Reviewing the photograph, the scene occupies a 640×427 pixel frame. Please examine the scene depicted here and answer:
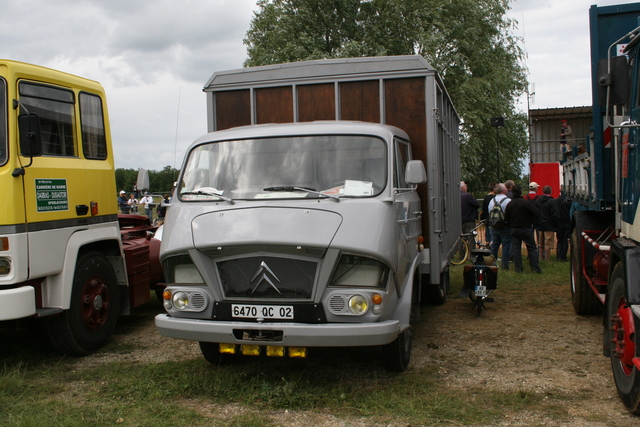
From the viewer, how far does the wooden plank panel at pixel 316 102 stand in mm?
6680

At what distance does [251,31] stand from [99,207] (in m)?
23.8

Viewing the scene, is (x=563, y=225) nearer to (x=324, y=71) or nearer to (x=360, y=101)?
(x=360, y=101)

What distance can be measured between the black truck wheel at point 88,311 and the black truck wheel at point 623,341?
4.88m

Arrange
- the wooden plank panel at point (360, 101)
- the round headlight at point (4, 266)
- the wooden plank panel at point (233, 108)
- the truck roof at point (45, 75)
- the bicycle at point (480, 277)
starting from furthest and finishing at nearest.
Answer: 1. the bicycle at point (480, 277)
2. the wooden plank panel at point (233, 108)
3. the wooden plank panel at point (360, 101)
4. the truck roof at point (45, 75)
5. the round headlight at point (4, 266)

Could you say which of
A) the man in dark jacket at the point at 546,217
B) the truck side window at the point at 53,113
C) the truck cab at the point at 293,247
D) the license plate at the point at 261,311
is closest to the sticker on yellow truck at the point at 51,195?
the truck side window at the point at 53,113

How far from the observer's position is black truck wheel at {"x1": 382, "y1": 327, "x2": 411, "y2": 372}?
5172mm

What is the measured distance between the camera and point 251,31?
94.2 feet

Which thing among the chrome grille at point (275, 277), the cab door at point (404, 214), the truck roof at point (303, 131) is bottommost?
the chrome grille at point (275, 277)

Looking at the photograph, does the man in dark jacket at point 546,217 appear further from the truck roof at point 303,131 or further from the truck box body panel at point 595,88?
the truck roof at point 303,131

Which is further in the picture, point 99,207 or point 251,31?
point 251,31

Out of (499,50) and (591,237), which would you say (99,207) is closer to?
(591,237)

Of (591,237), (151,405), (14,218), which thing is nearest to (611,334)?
(591,237)

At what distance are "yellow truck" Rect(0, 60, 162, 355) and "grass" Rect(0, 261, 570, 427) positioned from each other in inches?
25.1

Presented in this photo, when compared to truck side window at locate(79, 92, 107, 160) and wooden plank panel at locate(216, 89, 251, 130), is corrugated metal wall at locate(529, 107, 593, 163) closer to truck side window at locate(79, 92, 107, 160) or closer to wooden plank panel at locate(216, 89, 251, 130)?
wooden plank panel at locate(216, 89, 251, 130)
